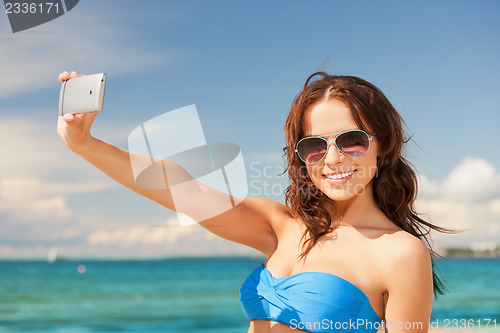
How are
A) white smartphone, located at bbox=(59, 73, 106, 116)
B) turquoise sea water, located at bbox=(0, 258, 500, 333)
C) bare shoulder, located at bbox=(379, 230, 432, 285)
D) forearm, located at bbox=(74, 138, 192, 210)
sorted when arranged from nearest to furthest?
white smartphone, located at bbox=(59, 73, 106, 116) → bare shoulder, located at bbox=(379, 230, 432, 285) → forearm, located at bbox=(74, 138, 192, 210) → turquoise sea water, located at bbox=(0, 258, 500, 333)

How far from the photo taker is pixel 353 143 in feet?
7.23

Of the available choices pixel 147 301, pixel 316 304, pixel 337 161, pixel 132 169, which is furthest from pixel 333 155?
pixel 147 301

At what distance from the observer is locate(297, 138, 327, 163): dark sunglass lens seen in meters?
2.24

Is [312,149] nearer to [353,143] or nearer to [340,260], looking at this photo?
[353,143]

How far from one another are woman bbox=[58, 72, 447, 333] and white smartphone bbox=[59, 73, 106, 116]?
0.07 metres

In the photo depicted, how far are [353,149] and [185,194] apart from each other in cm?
73

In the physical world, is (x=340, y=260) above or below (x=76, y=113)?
below

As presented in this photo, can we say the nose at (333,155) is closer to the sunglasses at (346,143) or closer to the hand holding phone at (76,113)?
the sunglasses at (346,143)

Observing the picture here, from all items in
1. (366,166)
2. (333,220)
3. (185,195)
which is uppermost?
(366,166)

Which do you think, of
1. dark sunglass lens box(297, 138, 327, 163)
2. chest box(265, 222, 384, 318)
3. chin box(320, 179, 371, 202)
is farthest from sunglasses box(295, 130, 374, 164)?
chest box(265, 222, 384, 318)

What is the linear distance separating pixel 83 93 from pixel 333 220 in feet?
3.81

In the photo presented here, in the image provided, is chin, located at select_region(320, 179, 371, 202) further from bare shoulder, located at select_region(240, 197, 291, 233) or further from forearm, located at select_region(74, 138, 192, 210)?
forearm, located at select_region(74, 138, 192, 210)

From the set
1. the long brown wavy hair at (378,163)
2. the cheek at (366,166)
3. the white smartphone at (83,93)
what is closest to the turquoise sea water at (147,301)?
the long brown wavy hair at (378,163)

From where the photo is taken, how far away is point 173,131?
9.55 ft
